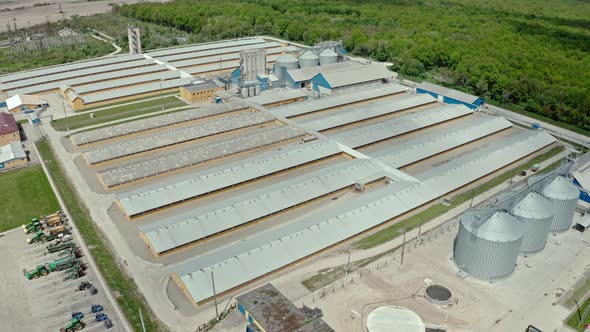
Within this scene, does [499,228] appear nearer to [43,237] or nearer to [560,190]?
[560,190]

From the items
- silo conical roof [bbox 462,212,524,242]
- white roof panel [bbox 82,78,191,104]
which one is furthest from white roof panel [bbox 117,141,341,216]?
white roof panel [bbox 82,78,191,104]

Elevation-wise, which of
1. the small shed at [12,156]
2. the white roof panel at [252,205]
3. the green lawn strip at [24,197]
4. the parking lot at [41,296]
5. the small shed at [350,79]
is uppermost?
the small shed at [350,79]

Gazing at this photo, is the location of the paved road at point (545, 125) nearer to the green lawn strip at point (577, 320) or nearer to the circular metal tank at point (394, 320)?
the green lawn strip at point (577, 320)

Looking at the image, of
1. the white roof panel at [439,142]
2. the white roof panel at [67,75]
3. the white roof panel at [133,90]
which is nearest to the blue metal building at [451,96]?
the white roof panel at [439,142]

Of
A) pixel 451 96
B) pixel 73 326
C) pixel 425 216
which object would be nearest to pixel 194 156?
pixel 73 326

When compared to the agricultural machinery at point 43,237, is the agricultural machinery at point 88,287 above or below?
below

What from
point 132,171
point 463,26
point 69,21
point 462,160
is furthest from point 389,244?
point 69,21
